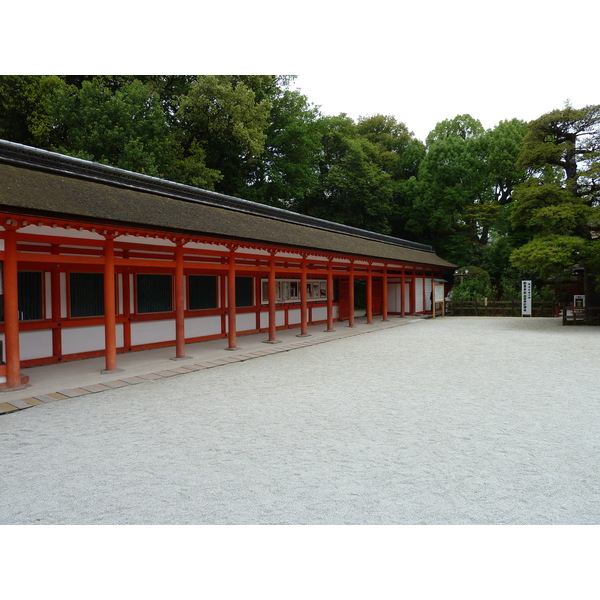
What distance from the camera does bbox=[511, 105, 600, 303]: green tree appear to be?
16.6 m

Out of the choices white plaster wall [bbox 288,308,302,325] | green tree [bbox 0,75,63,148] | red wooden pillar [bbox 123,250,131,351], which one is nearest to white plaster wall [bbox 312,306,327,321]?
→ white plaster wall [bbox 288,308,302,325]

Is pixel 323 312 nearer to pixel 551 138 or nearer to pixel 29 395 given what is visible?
pixel 551 138

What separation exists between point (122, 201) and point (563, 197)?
1702cm

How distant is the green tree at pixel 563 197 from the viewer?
16594mm

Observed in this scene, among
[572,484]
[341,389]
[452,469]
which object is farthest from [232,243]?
[572,484]

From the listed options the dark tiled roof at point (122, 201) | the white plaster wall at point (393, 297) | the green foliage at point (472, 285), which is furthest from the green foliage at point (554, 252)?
the dark tiled roof at point (122, 201)

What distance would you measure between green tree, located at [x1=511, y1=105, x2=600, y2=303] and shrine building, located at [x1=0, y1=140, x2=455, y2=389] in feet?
25.0

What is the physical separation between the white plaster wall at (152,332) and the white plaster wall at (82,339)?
905 millimetres

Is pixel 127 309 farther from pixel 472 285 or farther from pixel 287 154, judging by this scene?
pixel 287 154

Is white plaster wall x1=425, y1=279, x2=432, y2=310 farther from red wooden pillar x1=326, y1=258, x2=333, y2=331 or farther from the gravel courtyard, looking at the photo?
the gravel courtyard

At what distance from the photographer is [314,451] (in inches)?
180

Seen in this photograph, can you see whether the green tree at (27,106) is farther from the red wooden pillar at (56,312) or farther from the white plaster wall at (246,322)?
the red wooden pillar at (56,312)

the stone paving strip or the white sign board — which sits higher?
the white sign board

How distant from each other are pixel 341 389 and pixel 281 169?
81.2ft
